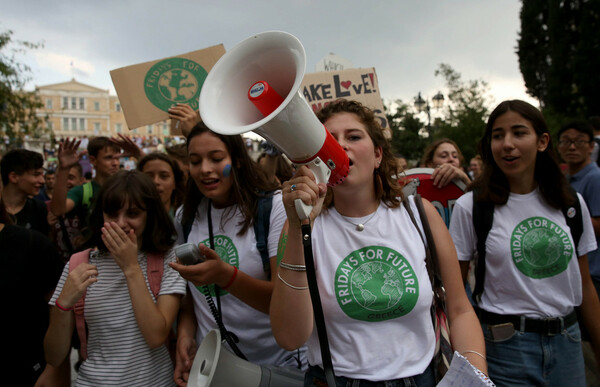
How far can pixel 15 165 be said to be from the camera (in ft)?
11.7

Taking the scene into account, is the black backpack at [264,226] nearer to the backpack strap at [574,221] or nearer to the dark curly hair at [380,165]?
the dark curly hair at [380,165]

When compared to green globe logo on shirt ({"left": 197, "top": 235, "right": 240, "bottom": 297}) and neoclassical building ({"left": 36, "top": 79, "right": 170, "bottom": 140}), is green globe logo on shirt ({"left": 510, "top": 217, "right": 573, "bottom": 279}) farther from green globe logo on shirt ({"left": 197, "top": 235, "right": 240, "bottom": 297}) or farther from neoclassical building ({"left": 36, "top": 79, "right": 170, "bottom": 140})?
neoclassical building ({"left": 36, "top": 79, "right": 170, "bottom": 140})

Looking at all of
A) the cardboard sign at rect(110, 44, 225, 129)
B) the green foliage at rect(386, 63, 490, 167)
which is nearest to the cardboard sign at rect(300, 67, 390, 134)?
the cardboard sign at rect(110, 44, 225, 129)

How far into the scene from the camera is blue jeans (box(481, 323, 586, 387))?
1926 mm

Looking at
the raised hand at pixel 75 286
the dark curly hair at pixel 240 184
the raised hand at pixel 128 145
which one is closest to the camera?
the raised hand at pixel 75 286

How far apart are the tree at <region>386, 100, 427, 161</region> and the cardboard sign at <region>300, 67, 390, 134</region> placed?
55.9ft

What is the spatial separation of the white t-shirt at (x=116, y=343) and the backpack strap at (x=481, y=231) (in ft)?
5.25

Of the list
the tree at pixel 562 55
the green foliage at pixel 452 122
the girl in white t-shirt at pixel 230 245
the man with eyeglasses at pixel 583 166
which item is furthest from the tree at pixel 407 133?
the girl in white t-shirt at pixel 230 245

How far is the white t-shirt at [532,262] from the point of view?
1.99 m

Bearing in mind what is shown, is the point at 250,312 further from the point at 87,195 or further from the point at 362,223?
the point at 87,195

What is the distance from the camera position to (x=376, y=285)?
1.44 m

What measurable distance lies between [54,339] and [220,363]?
2.98 feet

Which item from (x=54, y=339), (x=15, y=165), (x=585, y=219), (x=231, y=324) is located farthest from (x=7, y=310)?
(x=585, y=219)

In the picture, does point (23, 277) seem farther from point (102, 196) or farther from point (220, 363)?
point (220, 363)
